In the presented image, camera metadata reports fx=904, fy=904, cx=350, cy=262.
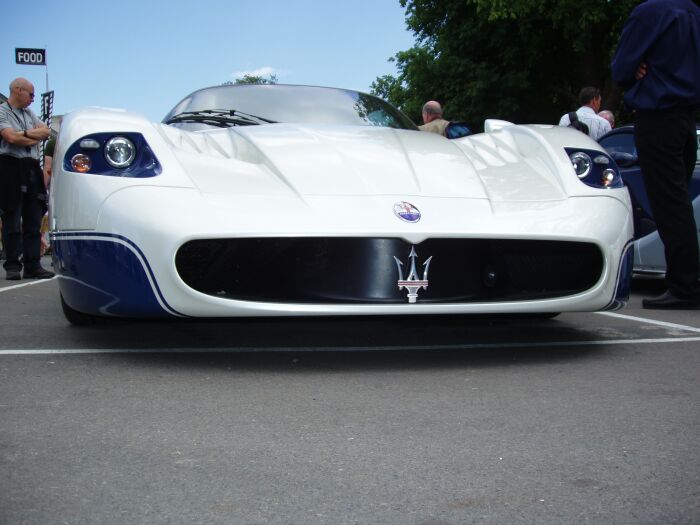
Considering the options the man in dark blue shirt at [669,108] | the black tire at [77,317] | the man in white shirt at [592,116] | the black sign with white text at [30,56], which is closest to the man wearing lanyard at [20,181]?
the black tire at [77,317]

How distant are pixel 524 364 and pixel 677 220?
6.25ft

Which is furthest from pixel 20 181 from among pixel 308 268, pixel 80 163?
pixel 308 268

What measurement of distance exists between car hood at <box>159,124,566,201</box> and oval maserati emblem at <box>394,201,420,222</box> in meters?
0.10

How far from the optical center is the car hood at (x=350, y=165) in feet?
11.3

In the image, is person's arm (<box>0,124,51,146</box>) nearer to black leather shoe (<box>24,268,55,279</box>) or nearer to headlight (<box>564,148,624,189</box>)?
black leather shoe (<box>24,268,55,279</box>)

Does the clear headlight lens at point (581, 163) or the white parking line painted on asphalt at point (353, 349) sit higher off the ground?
the clear headlight lens at point (581, 163)

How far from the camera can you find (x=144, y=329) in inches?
168

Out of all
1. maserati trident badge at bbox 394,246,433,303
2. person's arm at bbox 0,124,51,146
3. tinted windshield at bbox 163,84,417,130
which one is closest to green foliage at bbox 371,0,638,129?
person's arm at bbox 0,124,51,146

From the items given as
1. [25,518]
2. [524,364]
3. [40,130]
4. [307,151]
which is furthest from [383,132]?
[40,130]

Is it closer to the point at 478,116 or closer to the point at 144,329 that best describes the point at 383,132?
the point at 144,329

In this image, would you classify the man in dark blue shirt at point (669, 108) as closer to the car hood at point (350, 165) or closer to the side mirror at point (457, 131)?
the side mirror at point (457, 131)

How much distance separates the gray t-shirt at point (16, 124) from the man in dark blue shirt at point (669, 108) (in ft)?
15.3

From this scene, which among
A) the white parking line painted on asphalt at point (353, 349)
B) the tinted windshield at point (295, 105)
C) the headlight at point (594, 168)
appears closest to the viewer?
the white parking line painted on asphalt at point (353, 349)

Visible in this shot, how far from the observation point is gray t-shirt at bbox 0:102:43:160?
7137mm
